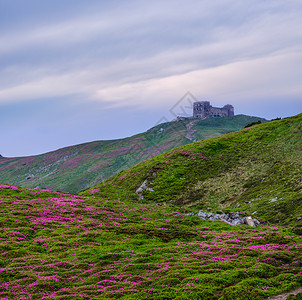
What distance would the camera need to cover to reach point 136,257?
1103 inches

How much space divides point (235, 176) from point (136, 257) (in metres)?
54.7

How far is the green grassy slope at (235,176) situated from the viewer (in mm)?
53094

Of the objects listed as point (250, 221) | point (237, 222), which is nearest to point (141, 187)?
point (237, 222)

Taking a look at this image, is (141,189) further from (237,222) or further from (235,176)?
(237,222)

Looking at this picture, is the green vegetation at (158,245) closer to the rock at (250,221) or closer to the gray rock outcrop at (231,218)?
the rock at (250,221)

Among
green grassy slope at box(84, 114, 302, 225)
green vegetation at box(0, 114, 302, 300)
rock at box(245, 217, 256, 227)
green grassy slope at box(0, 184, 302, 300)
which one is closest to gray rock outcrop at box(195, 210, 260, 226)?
rock at box(245, 217, 256, 227)

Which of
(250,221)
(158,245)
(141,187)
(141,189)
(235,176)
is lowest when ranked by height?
(250,221)

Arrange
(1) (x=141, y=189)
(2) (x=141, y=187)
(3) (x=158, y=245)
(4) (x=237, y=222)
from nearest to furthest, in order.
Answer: (3) (x=158, y=245), (4) (x=237, y=222), (1) (x=141, y=189), (2) (x=141, y=187)

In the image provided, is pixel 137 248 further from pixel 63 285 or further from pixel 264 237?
Result: pixel 264 237

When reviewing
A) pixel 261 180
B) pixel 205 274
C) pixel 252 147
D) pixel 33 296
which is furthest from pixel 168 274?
pixel 252 147

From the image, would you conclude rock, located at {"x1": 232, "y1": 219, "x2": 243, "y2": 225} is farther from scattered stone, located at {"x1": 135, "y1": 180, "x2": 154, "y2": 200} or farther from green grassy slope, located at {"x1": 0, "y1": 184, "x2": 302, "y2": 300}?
scattered stone, located at {"x1": 135, "y1": 180, "x2": 154, "y2": 200}

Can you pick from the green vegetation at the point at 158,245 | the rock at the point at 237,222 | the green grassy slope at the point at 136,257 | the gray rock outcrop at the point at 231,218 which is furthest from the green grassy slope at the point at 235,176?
the green grassy slope at the point at 136,257

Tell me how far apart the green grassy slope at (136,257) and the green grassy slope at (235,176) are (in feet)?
48.1

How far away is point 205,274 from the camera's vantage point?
2219 cm
